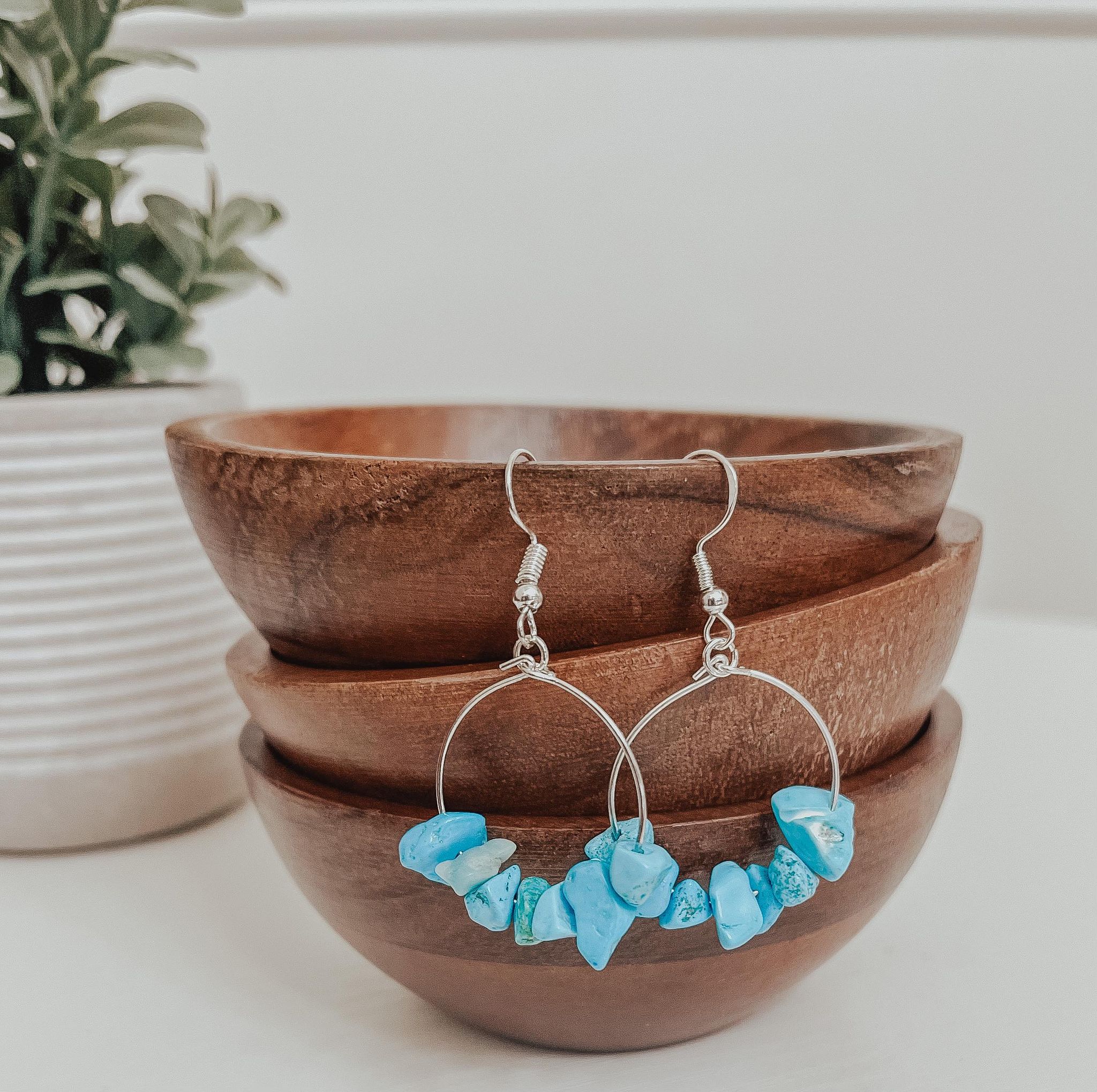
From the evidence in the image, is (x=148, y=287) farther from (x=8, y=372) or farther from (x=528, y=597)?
Answer: (x=528, y=597)

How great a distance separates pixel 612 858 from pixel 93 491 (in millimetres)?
388

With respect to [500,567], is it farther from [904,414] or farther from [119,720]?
[904,414]

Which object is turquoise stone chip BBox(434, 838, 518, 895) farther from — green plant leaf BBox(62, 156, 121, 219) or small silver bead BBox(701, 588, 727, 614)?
green plant leaf BBox(62, 156, 121, 219)

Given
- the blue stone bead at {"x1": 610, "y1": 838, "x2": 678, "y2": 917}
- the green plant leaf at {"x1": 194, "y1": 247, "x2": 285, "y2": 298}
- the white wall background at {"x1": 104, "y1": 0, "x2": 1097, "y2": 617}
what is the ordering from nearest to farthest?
the blue stone bead at {"x1": 610, "y1": 838, "x2": 678, "y2": 917}, the green plant leaf at {"x1": 194, "y1": 247, "x2": 285, "y2": 298}, the white wall background at {"x1": 104, "y1": 0, "x2": 1097, "y2": 617}

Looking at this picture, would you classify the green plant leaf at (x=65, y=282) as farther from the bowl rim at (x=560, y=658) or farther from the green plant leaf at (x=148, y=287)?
the bowl rim at (x=560, y=658)

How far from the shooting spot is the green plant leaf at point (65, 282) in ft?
1.88

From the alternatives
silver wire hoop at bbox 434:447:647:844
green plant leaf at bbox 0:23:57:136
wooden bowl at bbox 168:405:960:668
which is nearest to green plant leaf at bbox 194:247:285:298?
green plant leaf at bbox 0:23:57:136

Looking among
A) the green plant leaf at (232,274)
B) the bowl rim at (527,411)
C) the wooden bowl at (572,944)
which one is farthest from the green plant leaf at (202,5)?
the wooden bowl at (572,944)

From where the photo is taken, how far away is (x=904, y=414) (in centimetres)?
114

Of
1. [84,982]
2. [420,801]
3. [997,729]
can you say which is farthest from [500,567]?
[997,729]

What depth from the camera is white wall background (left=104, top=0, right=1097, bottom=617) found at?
1063mm

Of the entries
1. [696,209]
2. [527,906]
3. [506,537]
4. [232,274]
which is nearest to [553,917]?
[527,906]

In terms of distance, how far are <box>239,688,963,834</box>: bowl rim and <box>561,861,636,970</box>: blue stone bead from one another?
17mm

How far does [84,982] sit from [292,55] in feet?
3.06
